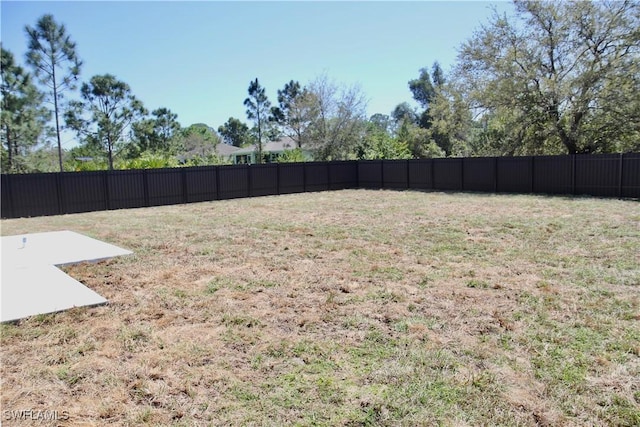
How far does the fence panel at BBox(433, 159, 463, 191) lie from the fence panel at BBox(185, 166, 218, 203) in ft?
27.5

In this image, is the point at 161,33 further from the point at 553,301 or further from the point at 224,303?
the point at 553,301

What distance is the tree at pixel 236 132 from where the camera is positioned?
54.5m

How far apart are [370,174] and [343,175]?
47.3 inches

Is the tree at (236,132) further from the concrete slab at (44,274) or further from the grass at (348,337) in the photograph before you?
the grass at (348,337)

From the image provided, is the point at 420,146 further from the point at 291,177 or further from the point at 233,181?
the point at 233,181

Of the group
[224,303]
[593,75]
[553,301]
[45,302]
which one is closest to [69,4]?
[45,302]

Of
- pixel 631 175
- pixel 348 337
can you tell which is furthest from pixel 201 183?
pixel 631 175

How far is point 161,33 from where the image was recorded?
497 inches

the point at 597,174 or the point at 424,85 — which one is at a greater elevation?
the point at 424,85

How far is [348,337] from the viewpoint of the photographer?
3.06 metres

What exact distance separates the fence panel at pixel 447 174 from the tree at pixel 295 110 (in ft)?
49.5

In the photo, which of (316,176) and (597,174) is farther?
(316,176)

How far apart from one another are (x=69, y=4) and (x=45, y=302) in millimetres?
7688

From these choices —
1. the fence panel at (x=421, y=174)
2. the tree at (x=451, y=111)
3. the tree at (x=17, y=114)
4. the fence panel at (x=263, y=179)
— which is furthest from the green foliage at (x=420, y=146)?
the tree at (x=17, y=114)
